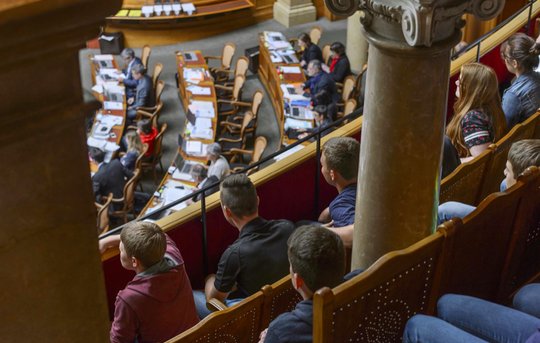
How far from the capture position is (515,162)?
4.29m

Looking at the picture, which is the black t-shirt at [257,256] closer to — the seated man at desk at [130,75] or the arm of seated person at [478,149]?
the arm of seated person at [478,149]

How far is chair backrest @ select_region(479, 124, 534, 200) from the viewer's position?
4934mm

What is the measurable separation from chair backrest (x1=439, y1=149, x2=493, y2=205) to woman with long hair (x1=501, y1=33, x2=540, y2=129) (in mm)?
944

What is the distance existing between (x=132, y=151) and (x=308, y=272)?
22.5 feet

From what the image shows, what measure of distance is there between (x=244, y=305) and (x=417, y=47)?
4.60 feet

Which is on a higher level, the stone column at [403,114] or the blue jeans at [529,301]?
the stone column at [403,114]

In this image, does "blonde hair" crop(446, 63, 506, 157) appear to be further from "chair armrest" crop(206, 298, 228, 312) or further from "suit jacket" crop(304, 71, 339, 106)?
"suit jacket" crop(304, 71, 339, 106)

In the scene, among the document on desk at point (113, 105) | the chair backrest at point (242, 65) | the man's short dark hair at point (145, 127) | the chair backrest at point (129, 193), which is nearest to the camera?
the chair backrest at point (129, 193)

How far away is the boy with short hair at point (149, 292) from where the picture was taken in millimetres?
4211

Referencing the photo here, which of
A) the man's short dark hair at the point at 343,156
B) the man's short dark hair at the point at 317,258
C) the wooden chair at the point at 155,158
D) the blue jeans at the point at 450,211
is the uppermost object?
the man's short dark hair at the point at 317,258

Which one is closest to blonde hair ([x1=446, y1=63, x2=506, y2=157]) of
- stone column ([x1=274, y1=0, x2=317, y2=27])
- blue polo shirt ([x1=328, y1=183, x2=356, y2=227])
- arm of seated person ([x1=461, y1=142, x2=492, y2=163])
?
arm of seated person ([x1=461, y1=142, x2=492, y2=163])

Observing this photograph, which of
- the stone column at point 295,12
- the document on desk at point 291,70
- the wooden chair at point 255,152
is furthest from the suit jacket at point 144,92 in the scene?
the stone column at point 295,12

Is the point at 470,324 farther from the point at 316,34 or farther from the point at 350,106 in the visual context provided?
the point at 316,34

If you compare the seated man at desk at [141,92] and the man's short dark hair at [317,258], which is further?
the seated man at desk at [141,92]
